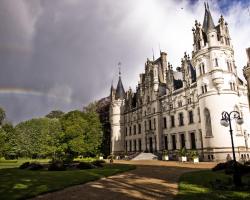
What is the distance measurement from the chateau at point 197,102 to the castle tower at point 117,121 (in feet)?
16.3

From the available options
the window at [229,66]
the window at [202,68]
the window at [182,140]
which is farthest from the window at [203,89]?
the window at [182,140]

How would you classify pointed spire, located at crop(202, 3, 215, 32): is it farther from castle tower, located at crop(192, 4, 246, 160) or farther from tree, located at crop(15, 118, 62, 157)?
tree, located at crop(15, 118, 62, 157)

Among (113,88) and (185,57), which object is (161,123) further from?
(113,88)

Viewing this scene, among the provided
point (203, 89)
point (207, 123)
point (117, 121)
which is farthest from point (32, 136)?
point (203, 89)

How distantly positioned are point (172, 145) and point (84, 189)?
129ft

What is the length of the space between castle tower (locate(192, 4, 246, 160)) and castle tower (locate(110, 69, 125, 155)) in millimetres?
33449

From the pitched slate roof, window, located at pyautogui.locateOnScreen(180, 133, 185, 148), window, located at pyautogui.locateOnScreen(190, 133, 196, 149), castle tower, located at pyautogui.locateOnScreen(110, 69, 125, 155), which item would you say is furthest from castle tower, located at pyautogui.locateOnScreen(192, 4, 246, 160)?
the pitched slate roof

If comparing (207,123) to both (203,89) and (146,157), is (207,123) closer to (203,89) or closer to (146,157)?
(203,89)

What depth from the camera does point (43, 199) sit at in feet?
36.8

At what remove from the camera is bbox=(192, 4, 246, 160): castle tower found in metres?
38.0

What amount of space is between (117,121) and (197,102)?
32.1 metres

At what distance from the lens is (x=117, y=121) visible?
7156cm

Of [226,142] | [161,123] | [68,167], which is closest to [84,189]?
[68,167]

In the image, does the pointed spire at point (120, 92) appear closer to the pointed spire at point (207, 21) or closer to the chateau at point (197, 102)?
the chateau at point (197, 102)
